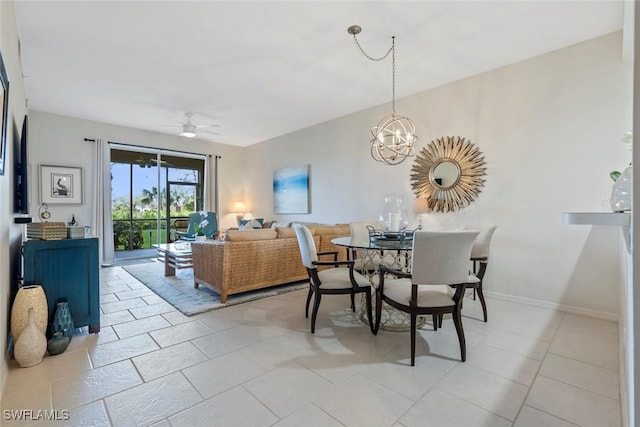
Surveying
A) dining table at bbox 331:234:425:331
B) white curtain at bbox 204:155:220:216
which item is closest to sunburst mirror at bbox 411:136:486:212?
dining table at bbox 331:234:425:331

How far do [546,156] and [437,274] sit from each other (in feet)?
7.46

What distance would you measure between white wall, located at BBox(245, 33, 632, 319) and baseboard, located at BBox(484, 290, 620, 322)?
17 mm

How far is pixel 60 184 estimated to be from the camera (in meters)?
5.38

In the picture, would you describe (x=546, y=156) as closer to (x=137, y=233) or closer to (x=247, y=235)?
(x=247, y=235)

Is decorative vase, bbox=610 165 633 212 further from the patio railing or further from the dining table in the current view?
the patio railing

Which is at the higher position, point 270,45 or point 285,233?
point 270,45

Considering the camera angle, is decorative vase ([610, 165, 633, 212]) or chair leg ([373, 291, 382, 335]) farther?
chair leg ([373, 291, 382, 335])

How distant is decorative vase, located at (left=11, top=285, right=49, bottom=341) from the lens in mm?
2066

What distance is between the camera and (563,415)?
1578mm

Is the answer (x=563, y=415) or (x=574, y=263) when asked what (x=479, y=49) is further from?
(x=563, y=415)

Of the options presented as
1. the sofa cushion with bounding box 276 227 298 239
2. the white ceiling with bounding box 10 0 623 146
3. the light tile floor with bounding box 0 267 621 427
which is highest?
the white ceiling with bounding box 10 0 623 146

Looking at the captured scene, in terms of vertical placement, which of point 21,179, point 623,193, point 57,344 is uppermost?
point 21,179

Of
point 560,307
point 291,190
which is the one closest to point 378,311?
point 560,307

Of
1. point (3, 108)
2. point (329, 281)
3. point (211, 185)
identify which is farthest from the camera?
point (211, 185)
